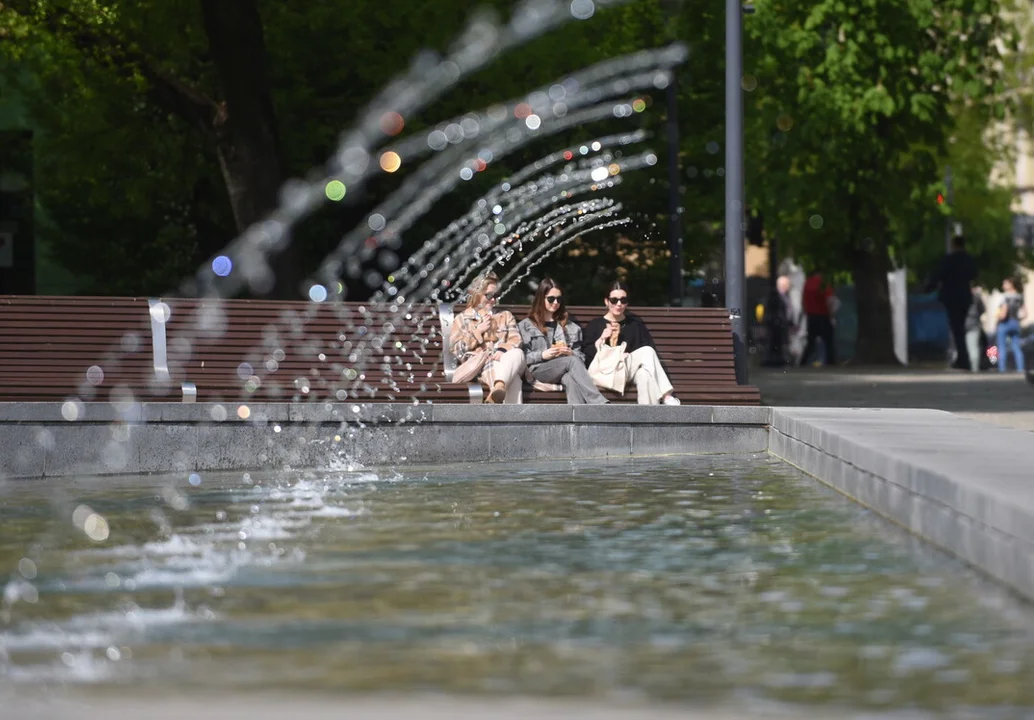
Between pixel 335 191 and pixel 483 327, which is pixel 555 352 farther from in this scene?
pixel 335 191

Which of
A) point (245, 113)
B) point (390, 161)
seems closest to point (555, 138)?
point (390, 161)

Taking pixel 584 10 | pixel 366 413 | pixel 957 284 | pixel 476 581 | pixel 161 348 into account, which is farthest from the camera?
pixel 957 284

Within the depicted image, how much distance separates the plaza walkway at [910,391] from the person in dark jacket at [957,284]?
839 mm

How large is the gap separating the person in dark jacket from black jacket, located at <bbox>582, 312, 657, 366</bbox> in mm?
18198

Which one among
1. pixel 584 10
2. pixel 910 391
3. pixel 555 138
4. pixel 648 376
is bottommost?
pixel 910 391

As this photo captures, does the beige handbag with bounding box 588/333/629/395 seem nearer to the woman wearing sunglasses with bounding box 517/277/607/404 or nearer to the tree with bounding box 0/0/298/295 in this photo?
the woman wearing sunglasses with bounding box 517/277/607/404

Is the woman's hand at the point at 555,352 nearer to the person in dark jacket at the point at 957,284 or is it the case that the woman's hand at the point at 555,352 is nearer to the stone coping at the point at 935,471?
the stone coping at the point at 935,471

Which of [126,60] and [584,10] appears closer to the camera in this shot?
[126,60]

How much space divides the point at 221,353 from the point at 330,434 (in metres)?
1.52

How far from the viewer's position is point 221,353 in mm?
17328

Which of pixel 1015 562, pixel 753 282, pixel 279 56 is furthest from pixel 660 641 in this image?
pixel 753 282

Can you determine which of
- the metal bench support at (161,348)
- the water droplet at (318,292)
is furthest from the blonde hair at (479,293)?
the water droplet at (318,292)

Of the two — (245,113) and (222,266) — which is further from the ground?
(245,113)

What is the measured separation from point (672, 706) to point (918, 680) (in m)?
0.93
